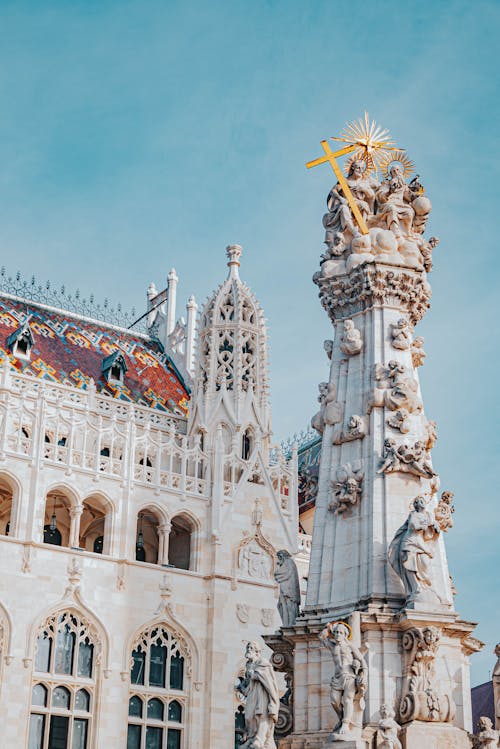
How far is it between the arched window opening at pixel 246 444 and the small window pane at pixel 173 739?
374 inches

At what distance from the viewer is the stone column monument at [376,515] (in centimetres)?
1542

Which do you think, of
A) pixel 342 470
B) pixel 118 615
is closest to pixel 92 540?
pixel 118 615

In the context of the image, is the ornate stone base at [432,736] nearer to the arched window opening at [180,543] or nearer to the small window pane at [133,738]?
the small window pane at [133,738]

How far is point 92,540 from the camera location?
3884 cm

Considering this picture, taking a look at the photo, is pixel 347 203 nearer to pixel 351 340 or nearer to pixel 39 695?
pixel 351 340

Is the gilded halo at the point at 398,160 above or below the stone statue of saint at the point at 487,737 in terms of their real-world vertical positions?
above

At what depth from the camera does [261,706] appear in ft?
52.4

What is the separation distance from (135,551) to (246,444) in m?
6.17

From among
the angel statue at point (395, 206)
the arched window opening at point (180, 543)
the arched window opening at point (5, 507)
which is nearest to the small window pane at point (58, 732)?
the arched window opening at point (5, 507)

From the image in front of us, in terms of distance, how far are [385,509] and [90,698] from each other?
62.5 ft

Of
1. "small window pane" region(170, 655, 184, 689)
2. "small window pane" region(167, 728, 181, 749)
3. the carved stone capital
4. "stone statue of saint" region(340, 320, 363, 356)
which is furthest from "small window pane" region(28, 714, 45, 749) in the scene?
"stone statue of saint" region(340, 320, 363, 356)

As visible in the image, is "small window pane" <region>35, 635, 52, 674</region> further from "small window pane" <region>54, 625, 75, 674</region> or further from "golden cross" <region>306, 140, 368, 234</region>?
"golden cross" <region>306, 140, 368, 234</region>

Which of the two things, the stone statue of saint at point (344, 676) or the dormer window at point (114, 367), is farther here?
the dormer window at point (114, 367)

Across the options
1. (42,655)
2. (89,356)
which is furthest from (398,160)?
(89,356)
